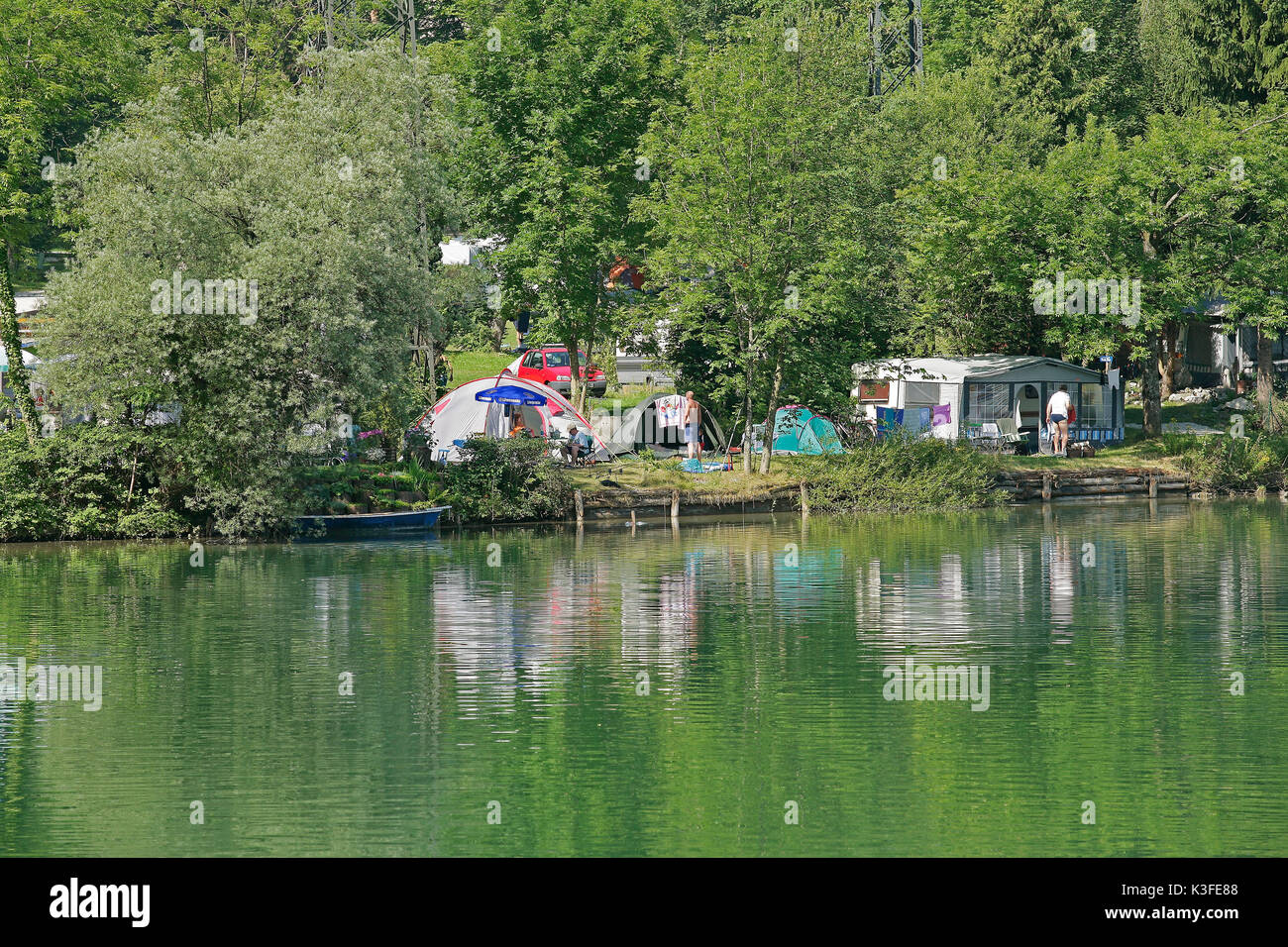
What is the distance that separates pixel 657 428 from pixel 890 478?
814cm

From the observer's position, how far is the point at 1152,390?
4938 centimetres

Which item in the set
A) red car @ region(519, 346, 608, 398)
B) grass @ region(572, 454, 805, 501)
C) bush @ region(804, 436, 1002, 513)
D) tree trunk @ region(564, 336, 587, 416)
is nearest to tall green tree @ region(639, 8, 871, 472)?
grass @ region(572, 454, 805, 501)

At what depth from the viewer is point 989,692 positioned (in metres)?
17.5

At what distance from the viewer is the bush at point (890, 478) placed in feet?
135

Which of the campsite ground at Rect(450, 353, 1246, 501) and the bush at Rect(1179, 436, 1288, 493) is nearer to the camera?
the campsite ground at Rect(450, 353, 1246, 501)

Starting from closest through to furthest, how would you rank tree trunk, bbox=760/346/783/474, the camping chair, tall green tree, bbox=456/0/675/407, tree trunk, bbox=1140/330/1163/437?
tree trunk, bbox=760/346/783/474
tall green tree, bbox=456/0/675/407
the camping chair
tree trunk, bbox=1140/330/1163/437

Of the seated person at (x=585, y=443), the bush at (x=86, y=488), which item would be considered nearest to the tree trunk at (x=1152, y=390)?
the seated person at (x=585, y=443)

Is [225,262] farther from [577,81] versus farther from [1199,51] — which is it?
[1199,51]

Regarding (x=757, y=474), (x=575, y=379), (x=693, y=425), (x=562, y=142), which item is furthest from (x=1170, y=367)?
(x=562, y=142)

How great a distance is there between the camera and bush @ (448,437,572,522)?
3788cm

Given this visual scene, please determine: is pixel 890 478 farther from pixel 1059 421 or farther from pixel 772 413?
pixel 1059 421

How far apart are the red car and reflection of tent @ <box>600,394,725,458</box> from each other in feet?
21.3

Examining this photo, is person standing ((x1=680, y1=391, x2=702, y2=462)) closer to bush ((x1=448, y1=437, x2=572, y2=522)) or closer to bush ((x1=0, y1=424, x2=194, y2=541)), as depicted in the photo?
bush ((x1=448, y1=437, x2=572, y2=522))

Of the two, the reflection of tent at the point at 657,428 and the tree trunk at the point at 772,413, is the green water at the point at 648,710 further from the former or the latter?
the reflection of tent at the point at 657,428
